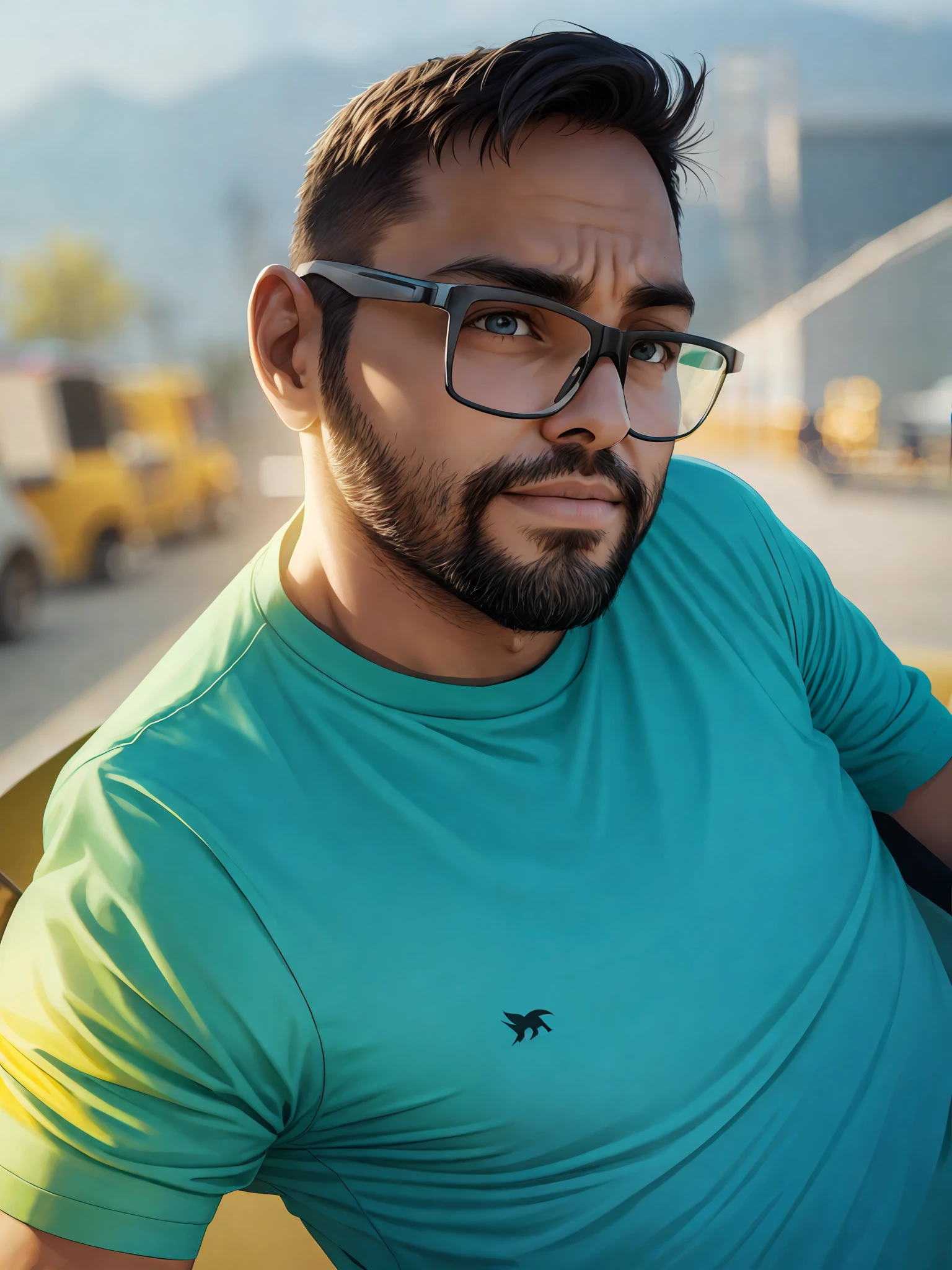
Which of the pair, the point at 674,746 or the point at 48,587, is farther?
the point at 48,587

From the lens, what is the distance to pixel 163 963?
0.78 metres

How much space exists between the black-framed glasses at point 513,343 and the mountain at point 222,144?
32.1 metres

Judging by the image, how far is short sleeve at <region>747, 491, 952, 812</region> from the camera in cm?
124

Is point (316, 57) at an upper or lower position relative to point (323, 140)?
upper

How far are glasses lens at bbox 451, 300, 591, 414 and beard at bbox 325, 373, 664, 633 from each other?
2.2 inches

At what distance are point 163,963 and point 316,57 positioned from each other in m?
76.9

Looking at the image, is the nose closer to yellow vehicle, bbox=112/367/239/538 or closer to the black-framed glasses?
the black-framed glasses

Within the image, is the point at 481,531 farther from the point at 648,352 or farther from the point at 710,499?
the point at 710,499

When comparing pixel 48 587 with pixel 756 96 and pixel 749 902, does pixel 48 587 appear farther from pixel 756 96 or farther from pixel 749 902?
pixel 756 96

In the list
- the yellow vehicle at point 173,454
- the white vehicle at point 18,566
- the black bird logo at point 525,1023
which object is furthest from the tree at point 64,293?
the black bird logo at point 525,1023

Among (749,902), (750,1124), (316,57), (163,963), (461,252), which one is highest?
(316,57)

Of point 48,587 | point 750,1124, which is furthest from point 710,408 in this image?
point 48,587

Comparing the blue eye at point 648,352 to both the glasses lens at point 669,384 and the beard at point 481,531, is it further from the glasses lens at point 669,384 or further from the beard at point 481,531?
the beard at point 481,531

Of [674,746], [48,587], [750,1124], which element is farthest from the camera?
[48,587]
